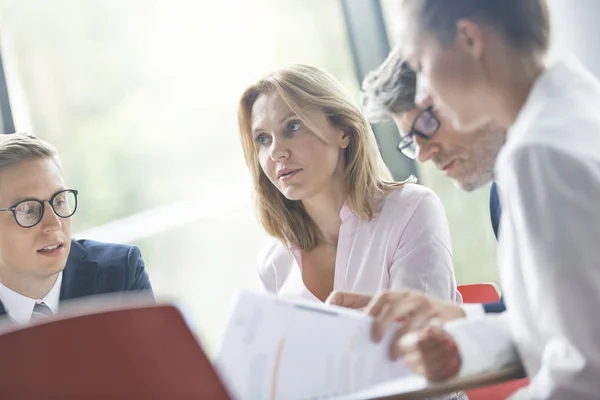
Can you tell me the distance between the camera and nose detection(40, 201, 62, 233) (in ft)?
7.67

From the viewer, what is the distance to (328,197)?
2424mm

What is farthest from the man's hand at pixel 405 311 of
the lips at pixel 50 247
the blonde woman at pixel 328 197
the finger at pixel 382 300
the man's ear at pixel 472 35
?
the lips at pixel 50 247

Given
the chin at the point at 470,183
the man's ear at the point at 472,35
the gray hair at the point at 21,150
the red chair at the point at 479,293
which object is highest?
the man's ear at the point at 472,35

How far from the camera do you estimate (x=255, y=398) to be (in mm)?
1330

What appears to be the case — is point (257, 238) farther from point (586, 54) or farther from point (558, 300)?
point (558, 300)

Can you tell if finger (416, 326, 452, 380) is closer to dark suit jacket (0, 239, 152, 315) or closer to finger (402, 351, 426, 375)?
finger (402, 351, 426, 375)

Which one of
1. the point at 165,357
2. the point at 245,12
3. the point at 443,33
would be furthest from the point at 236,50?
the point at 165,357

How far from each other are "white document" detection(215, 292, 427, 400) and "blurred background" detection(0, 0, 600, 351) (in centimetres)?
224

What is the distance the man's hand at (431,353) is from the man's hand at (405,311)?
0.13 ft

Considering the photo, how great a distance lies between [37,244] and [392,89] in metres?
1.17

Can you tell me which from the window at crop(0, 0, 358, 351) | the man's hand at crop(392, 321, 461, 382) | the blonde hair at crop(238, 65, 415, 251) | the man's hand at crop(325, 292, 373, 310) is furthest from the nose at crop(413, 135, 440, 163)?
the window at crop(0, 0, 358, 351)

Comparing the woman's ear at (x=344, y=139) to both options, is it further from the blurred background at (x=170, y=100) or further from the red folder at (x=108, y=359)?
the red folder at (x=108, y=359)

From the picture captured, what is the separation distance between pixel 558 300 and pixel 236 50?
2812 millimetres

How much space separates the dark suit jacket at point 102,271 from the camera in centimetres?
248
